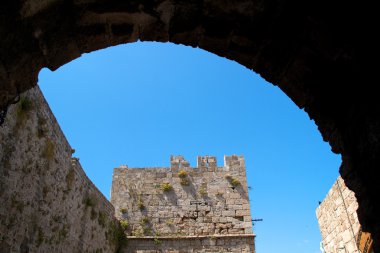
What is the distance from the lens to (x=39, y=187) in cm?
666

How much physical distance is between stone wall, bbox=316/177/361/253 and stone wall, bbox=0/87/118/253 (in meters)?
6.50

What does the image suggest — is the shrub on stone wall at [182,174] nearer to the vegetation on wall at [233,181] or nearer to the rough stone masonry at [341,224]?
the vegetation on wall at [233,181]

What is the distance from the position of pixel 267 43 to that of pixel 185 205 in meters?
11.2

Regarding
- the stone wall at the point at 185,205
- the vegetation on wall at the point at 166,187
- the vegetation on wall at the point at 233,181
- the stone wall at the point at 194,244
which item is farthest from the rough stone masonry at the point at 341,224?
the vegetation on wall at the point at 166,187

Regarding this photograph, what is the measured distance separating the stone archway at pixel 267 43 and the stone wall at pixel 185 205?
10784 mm

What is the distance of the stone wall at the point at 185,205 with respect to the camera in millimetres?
12820

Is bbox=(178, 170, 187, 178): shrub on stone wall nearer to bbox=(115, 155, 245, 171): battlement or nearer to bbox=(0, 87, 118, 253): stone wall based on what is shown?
bbox=(115, 155, 245, 171): battlement

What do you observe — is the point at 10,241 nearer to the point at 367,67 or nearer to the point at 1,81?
the point at 1,81

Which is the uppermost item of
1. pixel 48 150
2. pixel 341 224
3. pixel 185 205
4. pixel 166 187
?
pixel 166 187

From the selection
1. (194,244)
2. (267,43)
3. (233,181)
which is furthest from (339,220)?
(267,43)

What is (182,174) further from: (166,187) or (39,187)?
(39,187)

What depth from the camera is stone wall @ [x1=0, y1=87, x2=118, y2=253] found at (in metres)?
5.54

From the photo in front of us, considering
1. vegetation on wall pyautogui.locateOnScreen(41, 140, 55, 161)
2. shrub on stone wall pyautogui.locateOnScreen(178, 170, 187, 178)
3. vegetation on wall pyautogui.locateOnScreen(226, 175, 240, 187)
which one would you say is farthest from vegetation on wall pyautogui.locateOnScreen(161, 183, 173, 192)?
vegetation on wall pyautogui.locateOnScreen(41, 140, 55, 161)

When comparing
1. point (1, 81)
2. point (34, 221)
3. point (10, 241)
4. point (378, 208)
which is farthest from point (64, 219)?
point (378, 208)
